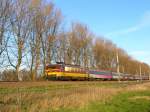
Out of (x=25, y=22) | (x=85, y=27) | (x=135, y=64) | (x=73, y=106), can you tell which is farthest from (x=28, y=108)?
(x=135, y=64)

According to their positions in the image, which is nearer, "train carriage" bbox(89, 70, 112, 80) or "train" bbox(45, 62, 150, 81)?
"train" bbox(45, 62, 150, 81)

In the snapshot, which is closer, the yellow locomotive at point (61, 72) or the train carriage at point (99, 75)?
the yellow locomotive at point (61, 72)

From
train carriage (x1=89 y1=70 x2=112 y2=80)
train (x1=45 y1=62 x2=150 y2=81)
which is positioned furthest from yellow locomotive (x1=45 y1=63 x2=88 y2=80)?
train carriage (x1=89 y1=70 x2=112 y2=80)

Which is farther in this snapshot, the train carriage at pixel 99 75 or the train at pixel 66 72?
the train carriage at pixel 99 75

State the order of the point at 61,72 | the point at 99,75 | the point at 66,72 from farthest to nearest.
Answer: the point at 99,75, the point at 66,72, the point at 61,72

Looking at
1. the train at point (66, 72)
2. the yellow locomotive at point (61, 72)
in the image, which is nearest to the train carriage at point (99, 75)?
the train at point (66, 72)

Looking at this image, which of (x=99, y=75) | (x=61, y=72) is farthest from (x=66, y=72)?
(x=99, y=75)

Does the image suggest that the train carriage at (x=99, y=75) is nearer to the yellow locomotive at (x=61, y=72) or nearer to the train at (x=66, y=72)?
the train at (x=66, y=72)

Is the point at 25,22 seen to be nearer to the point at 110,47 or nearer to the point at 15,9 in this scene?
the point at 15,9

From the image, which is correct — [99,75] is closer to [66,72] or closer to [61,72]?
[66,72]

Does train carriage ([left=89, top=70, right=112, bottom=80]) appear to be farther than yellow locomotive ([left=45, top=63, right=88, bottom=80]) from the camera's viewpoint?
Yes

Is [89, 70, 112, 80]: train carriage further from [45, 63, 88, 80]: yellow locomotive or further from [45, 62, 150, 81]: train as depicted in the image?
[45, 63, 88, 80]: yellow locomotive

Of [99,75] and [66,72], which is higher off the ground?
[66,72]

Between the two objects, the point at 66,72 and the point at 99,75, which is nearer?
the point at 66,72
